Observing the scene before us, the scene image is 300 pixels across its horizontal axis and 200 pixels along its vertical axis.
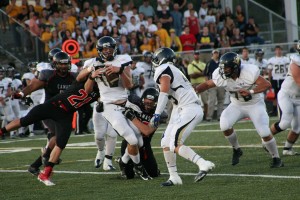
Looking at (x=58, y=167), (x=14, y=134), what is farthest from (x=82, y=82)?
(x=14, y=134)

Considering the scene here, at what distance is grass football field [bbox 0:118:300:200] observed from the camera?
8594mm

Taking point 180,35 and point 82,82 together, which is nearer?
point 82,82

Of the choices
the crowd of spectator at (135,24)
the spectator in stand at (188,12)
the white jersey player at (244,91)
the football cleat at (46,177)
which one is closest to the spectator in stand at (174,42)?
the crowd of spectator at (135,24)

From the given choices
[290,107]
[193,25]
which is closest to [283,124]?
[290,107]

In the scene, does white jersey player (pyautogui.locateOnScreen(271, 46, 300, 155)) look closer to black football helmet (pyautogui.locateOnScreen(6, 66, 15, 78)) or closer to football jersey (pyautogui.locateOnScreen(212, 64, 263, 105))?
football jersey (pyautogui.locateOnScreen(212, 64, 263, 105))

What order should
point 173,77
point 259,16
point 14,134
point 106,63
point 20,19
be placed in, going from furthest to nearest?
point 259,16 → point 20,19 → point 14,134 → point 106,63 → point 173,77

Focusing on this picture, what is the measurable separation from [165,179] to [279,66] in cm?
1141

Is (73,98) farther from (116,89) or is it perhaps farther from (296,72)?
(296,72)

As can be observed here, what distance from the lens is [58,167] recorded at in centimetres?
1193

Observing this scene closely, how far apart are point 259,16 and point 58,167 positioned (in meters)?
14.7

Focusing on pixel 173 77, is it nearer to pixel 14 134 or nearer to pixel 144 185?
pixel 144 185

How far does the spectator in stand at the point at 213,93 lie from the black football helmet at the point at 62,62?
9719 millimetres

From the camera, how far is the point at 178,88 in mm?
9516

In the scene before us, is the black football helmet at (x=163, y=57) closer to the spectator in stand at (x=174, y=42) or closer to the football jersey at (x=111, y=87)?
the football jersey at (x=111, y=87)
